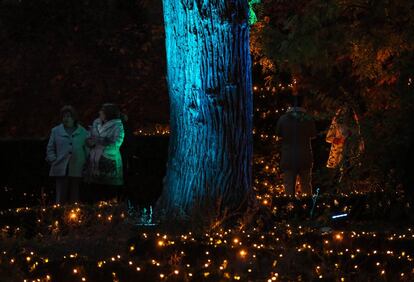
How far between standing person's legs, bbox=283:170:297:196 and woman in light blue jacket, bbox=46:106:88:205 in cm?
287

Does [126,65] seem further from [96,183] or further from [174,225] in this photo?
[174,225]

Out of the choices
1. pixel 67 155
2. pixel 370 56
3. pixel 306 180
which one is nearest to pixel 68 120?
pixel 67 155

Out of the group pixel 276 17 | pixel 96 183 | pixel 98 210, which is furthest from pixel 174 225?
pixel 276 17

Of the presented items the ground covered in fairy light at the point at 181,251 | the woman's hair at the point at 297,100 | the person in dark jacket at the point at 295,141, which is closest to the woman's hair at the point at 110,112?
the person in dark jacket at the point at 295,141

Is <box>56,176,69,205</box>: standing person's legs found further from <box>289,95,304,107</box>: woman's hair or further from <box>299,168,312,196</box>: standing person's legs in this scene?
<box>289,95,304,107</box>: woman's hair

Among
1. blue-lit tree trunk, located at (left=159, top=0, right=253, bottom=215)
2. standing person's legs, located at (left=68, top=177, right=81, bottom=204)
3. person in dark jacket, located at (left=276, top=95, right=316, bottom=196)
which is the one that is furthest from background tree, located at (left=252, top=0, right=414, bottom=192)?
standing person's legs, located at (left=68, top=177, right=81, bottom=204)

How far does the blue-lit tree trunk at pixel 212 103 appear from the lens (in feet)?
36.4

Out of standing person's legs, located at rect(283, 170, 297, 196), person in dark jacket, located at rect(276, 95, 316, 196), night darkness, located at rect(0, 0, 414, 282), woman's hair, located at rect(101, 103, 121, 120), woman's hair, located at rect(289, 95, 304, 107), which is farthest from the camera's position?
woman's hair, located at rect(289, 95, 304, 107)

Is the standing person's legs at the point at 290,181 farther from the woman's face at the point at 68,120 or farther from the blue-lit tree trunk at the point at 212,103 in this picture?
the blue-lit tree trunk at the point at 212,103

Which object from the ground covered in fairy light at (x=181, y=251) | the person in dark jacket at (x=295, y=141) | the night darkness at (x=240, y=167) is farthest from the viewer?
the person in dark jacket at (x=295, y=141)

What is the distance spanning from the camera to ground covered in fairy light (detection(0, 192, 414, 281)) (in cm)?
726

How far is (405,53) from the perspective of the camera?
12641 millimetres

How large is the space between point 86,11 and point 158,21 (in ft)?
5.96

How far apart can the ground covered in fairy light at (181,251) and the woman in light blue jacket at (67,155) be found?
2843 millimetres
